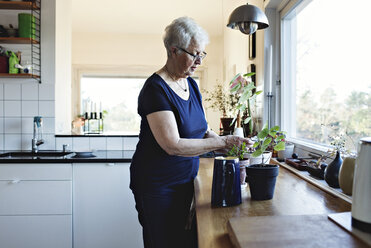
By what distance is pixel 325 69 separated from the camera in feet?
5.91

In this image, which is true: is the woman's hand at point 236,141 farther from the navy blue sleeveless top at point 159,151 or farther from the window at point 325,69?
the window at point 325,69

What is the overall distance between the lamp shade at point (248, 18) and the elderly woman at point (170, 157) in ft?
1.60

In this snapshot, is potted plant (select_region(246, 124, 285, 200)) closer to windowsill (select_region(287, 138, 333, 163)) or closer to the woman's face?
the woman's face

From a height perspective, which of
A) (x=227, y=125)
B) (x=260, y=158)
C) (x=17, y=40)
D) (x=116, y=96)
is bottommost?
(x=260, y=158)

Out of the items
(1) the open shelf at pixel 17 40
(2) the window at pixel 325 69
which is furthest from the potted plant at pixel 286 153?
(1) the open shelf at pixel 17 40

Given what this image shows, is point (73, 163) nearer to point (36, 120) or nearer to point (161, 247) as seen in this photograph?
point (36, 120)

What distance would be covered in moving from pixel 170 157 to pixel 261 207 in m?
0.47

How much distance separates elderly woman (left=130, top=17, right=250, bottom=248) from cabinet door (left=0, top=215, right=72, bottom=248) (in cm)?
115

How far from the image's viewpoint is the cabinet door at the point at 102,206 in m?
2.34

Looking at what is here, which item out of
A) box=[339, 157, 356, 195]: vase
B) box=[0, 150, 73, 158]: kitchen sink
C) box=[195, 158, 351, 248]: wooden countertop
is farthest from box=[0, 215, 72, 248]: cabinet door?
box=[339, 157, 356, 195]: vase

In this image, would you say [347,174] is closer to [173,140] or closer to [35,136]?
[173,140]

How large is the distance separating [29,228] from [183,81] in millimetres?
1658

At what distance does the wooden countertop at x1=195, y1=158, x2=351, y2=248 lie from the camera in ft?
2.78

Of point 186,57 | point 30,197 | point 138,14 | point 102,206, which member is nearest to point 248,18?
point 186,57
